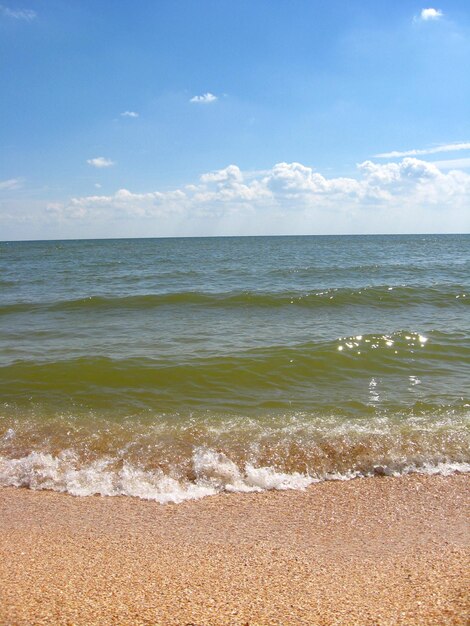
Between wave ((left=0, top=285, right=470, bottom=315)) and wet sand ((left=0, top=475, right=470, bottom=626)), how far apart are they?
37.3 ft

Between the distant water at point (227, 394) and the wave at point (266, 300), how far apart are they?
0.18m

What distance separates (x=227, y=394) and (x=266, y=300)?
9.22 meters

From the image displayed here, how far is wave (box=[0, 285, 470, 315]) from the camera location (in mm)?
16281

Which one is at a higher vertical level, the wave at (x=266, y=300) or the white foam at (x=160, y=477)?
the wave at (x=266, y=300)

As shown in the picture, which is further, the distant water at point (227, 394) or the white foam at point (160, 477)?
the distant water at point (227, 394)

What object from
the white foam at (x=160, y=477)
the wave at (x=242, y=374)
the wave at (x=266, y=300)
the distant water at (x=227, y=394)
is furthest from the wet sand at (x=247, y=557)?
the wave at (x=266, y=300)

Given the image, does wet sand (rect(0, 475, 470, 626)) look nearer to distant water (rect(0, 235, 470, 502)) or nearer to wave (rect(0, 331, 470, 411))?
distant water (rect(0, 235, 470, 502))

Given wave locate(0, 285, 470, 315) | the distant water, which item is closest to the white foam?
the distant water

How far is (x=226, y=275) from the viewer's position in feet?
87.4

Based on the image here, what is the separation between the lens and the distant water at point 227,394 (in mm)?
5496

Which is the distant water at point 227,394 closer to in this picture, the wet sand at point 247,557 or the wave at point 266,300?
the wave at point 266,300

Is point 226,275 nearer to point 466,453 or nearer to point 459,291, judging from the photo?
point 459,291

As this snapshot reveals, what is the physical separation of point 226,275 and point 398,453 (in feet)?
70.4

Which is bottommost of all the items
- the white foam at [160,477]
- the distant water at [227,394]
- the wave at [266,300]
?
the white foam at [160,477]
